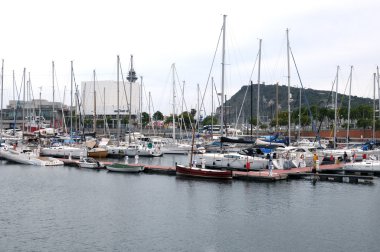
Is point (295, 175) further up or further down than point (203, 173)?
further down

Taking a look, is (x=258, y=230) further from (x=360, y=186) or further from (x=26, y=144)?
(x=26, y=144)

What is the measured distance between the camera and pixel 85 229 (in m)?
30.7

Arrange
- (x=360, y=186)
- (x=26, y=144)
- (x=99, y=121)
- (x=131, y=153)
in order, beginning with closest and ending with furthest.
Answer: (x=360, y=186), (x=131, y=153), (x=26, y=144), (x=99, y=121)

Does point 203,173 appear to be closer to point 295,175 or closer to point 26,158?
point 295,175

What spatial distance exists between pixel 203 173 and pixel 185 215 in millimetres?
16087

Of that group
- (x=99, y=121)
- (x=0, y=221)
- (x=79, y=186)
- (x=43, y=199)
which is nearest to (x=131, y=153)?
(x=79, y=186)

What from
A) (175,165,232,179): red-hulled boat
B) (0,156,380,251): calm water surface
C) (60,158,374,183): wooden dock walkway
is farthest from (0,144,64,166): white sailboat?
(175,165,232,179): red-hulled boat

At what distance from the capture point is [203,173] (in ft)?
166

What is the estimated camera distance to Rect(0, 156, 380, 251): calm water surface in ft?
91.2

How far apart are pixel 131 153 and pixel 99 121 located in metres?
102

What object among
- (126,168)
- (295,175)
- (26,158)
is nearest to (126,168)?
(126,168)

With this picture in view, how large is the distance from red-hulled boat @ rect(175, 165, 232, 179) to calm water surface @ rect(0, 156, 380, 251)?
4.54ft

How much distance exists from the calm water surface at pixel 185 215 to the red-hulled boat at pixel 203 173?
54.5 inches

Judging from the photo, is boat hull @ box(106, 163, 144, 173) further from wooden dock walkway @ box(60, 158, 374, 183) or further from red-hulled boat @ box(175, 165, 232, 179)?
red-hulled boat @ box(175, 165, 232, 179)
